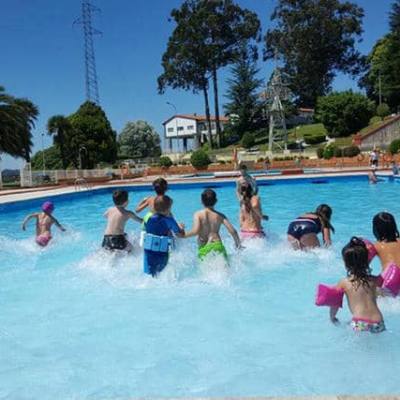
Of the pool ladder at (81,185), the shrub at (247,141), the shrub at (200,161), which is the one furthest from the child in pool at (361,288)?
the shrub at (247,141)

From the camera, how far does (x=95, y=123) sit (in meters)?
47.6

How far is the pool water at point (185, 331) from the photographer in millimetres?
3727

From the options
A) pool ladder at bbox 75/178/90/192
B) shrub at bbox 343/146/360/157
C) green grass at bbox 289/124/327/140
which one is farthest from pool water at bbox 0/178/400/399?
green grass at bbox 289/124/327/140

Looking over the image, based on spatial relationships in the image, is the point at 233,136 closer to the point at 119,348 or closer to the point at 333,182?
the point at 333,182

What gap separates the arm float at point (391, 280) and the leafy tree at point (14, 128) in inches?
1225

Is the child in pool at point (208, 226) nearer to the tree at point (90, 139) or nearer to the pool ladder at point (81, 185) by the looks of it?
the pool ladder at point (81, 185)

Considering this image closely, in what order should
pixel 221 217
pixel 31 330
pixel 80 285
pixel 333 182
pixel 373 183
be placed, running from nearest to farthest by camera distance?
pixel 31 330 < pixel 221 217 < pixel 80 285 < pixel 373 183 < pixel 333 182

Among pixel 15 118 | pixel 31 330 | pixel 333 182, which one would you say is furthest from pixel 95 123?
pixel 31 330

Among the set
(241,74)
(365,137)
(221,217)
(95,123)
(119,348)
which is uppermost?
(241,74)

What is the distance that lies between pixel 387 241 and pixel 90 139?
146 ft

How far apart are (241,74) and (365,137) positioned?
2415 centimetres

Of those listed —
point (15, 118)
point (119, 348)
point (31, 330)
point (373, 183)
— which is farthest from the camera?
point (15, 118)

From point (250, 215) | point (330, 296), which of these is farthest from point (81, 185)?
point (330, 296)

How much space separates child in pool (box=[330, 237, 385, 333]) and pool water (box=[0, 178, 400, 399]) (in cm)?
16
